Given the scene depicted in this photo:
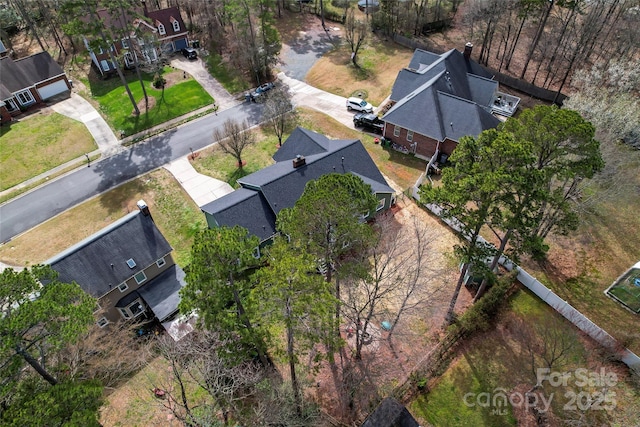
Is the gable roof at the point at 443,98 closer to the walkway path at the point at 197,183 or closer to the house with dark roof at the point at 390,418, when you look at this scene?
the walkway path at the point at 197,183

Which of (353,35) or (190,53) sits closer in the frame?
(190,53)

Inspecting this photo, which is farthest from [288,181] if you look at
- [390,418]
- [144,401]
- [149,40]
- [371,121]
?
[149,40]

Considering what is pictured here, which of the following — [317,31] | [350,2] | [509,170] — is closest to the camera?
[509,170]

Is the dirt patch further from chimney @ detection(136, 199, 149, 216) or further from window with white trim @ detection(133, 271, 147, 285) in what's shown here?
chimney @ detection(136, 199, 149, 216)

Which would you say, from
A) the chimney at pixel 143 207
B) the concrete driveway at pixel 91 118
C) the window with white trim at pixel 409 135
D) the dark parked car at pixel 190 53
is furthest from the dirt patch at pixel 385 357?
the dark parked car at pixel 190 53

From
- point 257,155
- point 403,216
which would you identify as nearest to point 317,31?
point 257,155

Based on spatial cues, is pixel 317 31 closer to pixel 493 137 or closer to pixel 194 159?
pixel 194 159

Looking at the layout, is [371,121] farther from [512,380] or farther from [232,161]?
[512,380]

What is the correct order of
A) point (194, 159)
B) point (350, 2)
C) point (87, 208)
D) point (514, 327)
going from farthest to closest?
point (350, 2) < point (194, 159) < point (87, 208) < point (514, 327)
